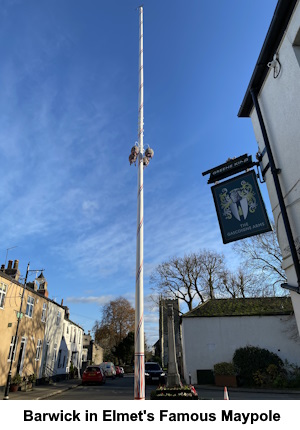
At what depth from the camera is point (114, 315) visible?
56.0 metres

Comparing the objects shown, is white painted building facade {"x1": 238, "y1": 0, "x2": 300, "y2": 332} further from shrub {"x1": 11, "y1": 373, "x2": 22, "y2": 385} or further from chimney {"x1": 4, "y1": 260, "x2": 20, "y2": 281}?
chimney {"x1": 4, "y1": 260, "x2": 20, "y2": 281}

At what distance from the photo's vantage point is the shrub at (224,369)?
66.4ft

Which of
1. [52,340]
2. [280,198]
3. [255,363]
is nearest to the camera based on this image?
[280,198]

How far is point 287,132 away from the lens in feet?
18.9

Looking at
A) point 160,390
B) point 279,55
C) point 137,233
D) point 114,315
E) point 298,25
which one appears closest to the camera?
point 298,25

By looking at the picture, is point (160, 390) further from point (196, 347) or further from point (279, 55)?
point (196, 347)

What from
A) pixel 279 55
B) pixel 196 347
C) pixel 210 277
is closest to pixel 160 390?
pixel 279 55

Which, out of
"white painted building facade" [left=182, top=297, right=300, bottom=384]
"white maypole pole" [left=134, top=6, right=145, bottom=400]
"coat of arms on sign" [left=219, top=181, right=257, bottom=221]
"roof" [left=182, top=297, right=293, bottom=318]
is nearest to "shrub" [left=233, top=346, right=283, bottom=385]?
"white painted building facade" [left=182, top=297, right=300, bottom=384]

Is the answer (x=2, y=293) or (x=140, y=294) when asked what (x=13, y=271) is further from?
(x=140, y=294)

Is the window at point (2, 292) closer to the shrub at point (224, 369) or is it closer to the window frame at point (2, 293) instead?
the window frame at point (2, 293)

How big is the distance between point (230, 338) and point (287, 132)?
20595 millimetres

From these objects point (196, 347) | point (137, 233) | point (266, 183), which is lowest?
point (196, 347)

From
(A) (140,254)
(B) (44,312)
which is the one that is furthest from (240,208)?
(B) (44,312)
